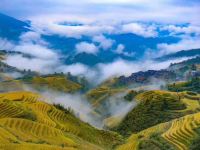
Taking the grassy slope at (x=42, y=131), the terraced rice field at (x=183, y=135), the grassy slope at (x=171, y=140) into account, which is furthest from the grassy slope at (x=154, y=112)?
the terraced rice field at (x=183, y=135)

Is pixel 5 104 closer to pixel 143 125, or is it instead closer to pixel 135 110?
pixel 143 125

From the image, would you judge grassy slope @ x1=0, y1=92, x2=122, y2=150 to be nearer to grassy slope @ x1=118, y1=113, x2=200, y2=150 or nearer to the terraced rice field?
grassy slope @ x1=118, y1=113, x2=200, y2=150

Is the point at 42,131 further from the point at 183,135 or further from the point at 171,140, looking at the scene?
the point at 183,135

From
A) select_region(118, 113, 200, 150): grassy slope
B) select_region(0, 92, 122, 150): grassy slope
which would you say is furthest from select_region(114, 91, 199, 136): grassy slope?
select_region(118, 113, 200, 150): grassy slope

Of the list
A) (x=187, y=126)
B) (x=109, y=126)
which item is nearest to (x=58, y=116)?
(x=187, y=126)

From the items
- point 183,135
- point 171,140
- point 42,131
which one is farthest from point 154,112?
point 42,131

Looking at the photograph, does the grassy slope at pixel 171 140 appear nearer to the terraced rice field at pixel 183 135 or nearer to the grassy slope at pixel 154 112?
the terraced rice field at pixel 183 135

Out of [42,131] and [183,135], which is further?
[183,135]
